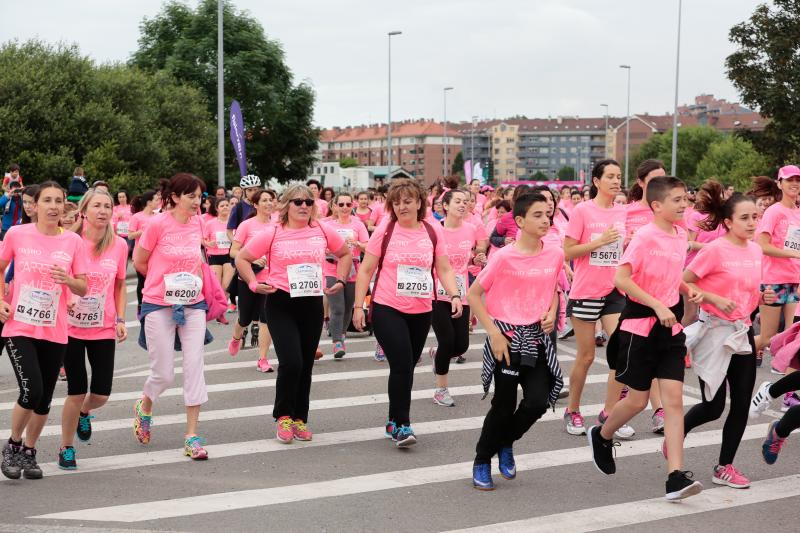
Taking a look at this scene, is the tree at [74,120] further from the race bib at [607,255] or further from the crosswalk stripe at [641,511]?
the crosswalk stripe at [641,511]

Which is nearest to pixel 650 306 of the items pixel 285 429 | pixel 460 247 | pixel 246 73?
pixel 285 429

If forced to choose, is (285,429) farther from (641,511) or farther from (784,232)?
(784,232)

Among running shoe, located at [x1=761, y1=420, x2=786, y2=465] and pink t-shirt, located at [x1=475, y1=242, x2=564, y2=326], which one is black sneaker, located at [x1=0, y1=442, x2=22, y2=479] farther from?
running shoe, located at [x1=761, y1=420, x2=786, y2=465]

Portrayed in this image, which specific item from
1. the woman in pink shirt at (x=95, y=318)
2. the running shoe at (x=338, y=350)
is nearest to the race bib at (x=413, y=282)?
the woman in pink shirt at (x=95, y=318)

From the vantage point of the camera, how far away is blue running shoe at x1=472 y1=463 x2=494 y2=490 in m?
6.25

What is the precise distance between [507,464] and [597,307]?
74.0 inches

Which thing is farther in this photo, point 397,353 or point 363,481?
point 397,353

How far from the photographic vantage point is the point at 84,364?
22.4 feet

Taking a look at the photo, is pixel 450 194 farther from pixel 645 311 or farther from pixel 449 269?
pixel 645 311

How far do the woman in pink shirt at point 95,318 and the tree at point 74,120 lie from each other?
27.6 m

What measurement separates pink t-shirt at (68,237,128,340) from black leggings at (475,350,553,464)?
101 inches

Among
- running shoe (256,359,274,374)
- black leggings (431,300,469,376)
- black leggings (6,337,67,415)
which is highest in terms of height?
black leggings (6,337,67,415)

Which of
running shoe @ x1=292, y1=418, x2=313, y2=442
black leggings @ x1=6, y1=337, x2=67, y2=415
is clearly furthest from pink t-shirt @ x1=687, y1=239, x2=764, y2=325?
black leggings @ x1=6, y1=337, x2=67, y2=415

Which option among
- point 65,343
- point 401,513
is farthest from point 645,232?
point 65,343
